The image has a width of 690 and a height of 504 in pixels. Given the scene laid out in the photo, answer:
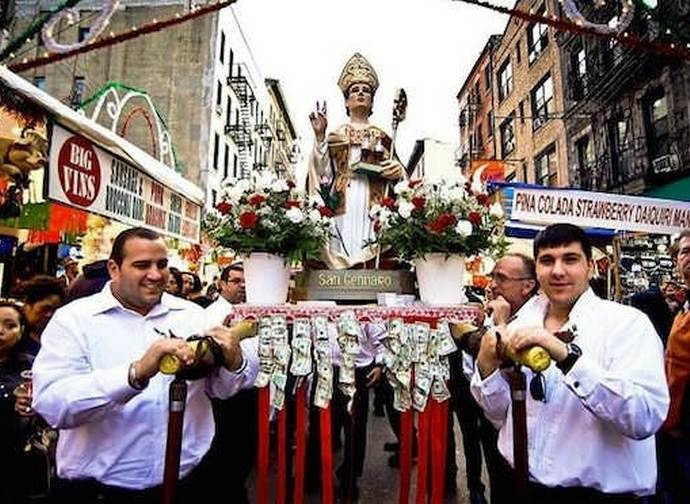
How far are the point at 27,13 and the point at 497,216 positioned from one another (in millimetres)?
13957

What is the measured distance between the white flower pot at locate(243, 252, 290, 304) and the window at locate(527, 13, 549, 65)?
75.7ft

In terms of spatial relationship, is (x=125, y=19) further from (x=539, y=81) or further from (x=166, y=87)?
(x=539, y=81)

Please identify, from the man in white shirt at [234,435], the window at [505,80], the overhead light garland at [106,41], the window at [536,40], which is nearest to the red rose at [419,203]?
the man in white shirt at [234,435]

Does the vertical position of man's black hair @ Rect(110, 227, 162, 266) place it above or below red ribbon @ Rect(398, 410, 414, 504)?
above

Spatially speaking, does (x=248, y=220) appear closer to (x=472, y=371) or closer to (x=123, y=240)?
(x=123, y=240)

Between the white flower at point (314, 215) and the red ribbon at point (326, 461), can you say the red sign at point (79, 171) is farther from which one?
the red ribbon at point (326, 461)

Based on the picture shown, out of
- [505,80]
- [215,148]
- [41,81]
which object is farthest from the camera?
[505,80]

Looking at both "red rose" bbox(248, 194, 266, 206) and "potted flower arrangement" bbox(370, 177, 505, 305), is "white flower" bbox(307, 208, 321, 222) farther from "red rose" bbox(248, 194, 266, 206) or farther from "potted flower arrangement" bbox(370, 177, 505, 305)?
"potted flower arrangement" bbox(370, 177, 505, 305)

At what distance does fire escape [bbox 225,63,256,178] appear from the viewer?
29.7m

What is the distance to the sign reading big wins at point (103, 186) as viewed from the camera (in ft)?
14.0

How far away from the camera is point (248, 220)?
11.6ft

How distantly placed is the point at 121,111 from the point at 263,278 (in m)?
10.3

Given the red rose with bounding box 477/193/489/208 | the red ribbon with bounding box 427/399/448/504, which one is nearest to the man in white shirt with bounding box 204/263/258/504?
the red ribbon with bounding box 427/399/448/504

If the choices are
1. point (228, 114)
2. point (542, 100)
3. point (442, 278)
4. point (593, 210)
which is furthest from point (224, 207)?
point (228, 114)
